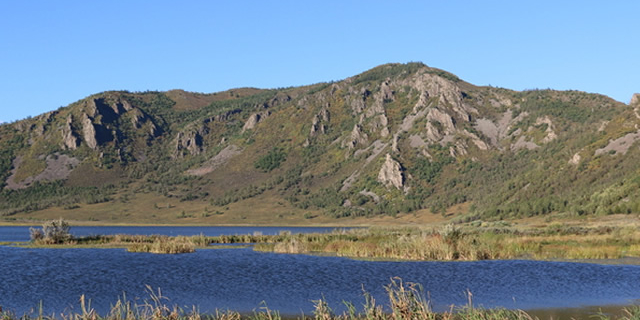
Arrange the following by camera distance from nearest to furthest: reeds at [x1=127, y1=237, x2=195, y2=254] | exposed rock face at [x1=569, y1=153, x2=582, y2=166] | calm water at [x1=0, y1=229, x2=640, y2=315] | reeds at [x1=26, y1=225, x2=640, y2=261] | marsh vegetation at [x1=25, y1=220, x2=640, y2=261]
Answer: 1. calm water at [x1=0, y1=229, x2=640, y2=315]
2. reeds at [x1=26, y1=225, x2=640, y2=261]
3. marsh vegetation at [x1=25, y1=220, x2=640, y2=261]
4. reeds at [x1=127, y1=237, x2=195, y2=254]
5. exposed rock face at [x1=569, y1=153, x2=582, y2=166]

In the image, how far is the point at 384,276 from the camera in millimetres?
41844

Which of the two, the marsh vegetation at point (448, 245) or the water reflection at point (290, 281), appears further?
the marsh vegetation at point (448, 245)

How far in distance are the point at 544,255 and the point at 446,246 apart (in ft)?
31.5

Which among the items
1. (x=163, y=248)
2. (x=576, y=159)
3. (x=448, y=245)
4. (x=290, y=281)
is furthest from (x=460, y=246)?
(x=576, y=159)

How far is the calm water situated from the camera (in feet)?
106

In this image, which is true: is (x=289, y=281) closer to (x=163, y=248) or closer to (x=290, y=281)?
(x=290, y=281)

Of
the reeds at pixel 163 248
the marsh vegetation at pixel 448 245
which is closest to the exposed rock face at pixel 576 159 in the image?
the marsh vegetation at pixel 448 245

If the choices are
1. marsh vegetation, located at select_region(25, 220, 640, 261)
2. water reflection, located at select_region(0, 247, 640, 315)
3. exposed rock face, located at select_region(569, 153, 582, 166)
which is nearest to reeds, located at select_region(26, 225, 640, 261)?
marsh vegetation, located at select_region(25, 220, 640, 261)

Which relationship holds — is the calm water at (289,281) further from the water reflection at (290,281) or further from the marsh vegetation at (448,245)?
the marsh vegetation at (448,245)

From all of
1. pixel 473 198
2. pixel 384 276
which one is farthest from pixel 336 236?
pixel 473 198

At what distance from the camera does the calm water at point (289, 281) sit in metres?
32.4

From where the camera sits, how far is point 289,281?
131 ft

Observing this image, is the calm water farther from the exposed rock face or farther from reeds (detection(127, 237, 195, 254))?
the exposed rock face

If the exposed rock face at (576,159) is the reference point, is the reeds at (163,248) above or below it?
below
